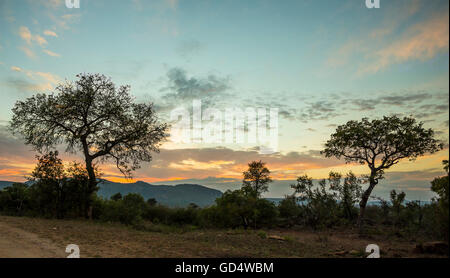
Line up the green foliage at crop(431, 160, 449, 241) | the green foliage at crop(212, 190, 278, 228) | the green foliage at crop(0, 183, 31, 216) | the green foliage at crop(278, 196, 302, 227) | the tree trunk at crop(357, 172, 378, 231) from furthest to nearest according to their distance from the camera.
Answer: the green foliage at crop(278, 196, 302, 227) → the green foliage at crop(0, 183, 31, 216) → the green foliage at crop(212, 190, 278, 228) → the tree trunk at crop(357, 172, 378, 231) → the green foliage at crop(431, 160, 449, 241)

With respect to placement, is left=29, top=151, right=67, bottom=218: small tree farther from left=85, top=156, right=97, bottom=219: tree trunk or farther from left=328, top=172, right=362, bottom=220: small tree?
left=328, top=172, right=362, bottom=220: small tree

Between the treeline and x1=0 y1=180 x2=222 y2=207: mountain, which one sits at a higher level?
the treeline

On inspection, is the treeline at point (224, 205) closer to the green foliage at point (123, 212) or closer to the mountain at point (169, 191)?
the green foliage at point (123, 212)

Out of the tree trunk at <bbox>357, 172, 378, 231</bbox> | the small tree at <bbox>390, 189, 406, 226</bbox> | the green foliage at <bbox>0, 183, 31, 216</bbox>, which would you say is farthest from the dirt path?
the small tree at <bbox>390, 189, 406, 226</bbox>

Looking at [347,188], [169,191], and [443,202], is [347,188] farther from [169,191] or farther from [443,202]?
[169,191]

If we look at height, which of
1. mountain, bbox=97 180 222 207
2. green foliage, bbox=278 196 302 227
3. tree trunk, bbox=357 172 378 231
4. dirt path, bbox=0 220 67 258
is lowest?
mountain, bbox=97 180 222 207

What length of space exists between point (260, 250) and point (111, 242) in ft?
20.1

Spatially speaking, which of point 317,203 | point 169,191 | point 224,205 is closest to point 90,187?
point 224,205

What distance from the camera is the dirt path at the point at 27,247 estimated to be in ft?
25.1

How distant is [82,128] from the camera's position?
70.6 ft

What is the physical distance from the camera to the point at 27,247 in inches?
336

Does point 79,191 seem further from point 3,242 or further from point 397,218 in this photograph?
point 397,218

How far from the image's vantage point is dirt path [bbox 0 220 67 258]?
7639mm
